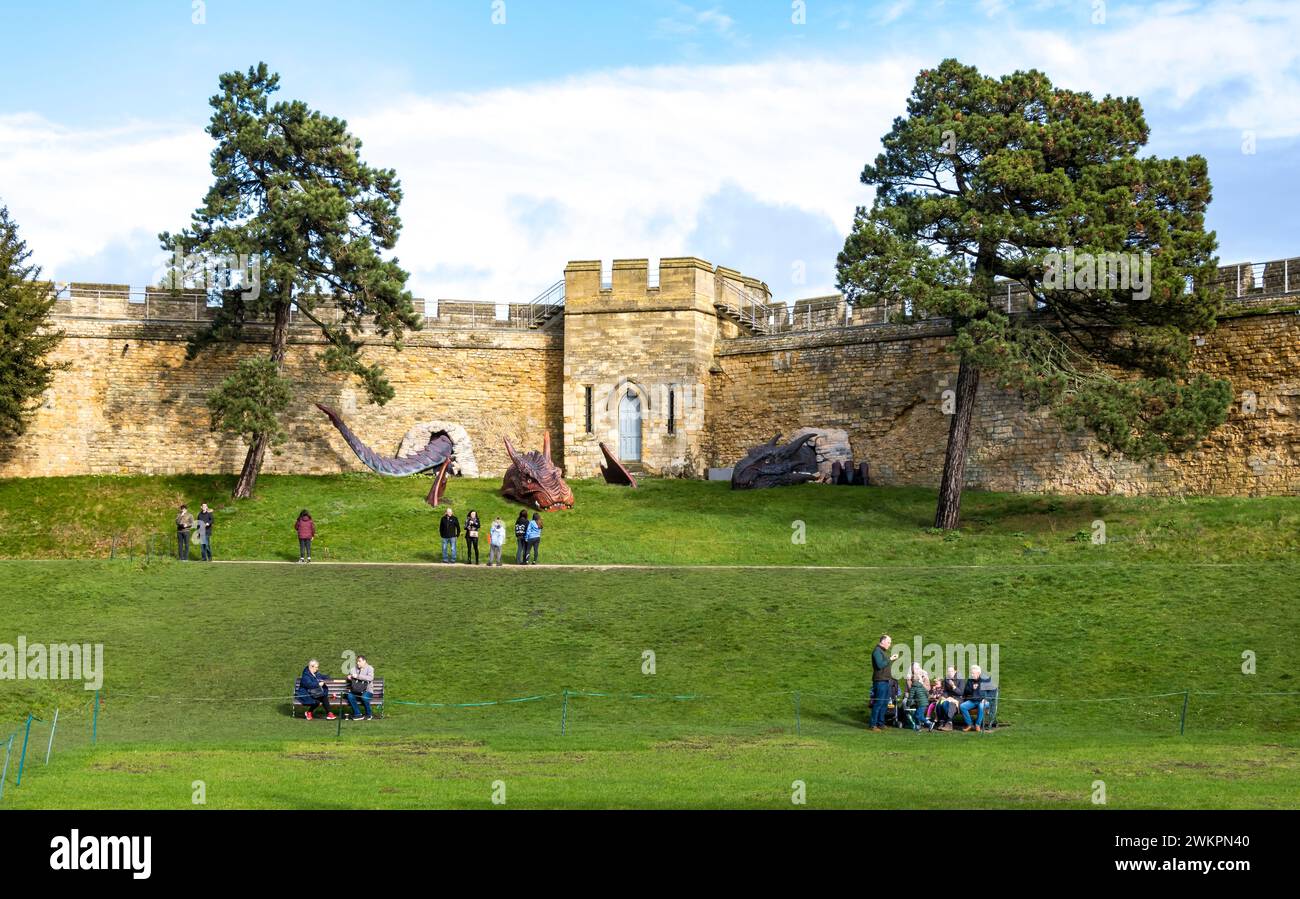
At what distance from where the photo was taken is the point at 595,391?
42875 millimetres

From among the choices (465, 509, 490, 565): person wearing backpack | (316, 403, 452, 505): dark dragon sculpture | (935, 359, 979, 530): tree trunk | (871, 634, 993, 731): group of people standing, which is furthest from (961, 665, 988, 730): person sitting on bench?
(316, 403, 452, 505): dark dragon sculpture

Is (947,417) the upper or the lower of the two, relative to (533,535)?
upper

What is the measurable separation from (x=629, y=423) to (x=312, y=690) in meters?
23.1

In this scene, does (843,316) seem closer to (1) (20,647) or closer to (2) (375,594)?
(2) (375,594)

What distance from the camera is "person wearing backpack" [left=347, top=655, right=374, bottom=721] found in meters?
20.5

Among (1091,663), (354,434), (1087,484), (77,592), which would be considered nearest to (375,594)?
(77,592)

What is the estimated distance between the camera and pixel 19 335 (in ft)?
124

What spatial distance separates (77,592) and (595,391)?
18.8 m

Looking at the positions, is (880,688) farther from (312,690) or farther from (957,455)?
(957,455)

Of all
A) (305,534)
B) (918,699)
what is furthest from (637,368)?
(918,699)

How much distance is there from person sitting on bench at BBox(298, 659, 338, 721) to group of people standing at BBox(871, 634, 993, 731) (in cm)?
775

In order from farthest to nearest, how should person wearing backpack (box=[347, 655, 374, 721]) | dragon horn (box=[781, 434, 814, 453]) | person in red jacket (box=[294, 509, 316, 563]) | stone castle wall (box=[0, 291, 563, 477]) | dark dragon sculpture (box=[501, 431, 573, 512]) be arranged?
stone castle wall (box=[0, 291, 563, 477])
dragon horn (box=[781, 434, 814, 453])
dark dragon sculpture (box=[501, 431, 573, 512])
person in red jacket (box=[294, 509, 316, 563])
person wearing backpack (box=[347, 655, 374, 721])

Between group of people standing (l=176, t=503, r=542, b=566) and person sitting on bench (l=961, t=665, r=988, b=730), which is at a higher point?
group of people standing (l=176, t=503, r=542, b=566)

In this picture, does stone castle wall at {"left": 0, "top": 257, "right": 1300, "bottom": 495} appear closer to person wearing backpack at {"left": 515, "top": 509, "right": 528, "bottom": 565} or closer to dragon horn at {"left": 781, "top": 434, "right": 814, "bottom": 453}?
dragon horn at {"left": 781, "top": 434, "right": 814, "bottom": 453}
